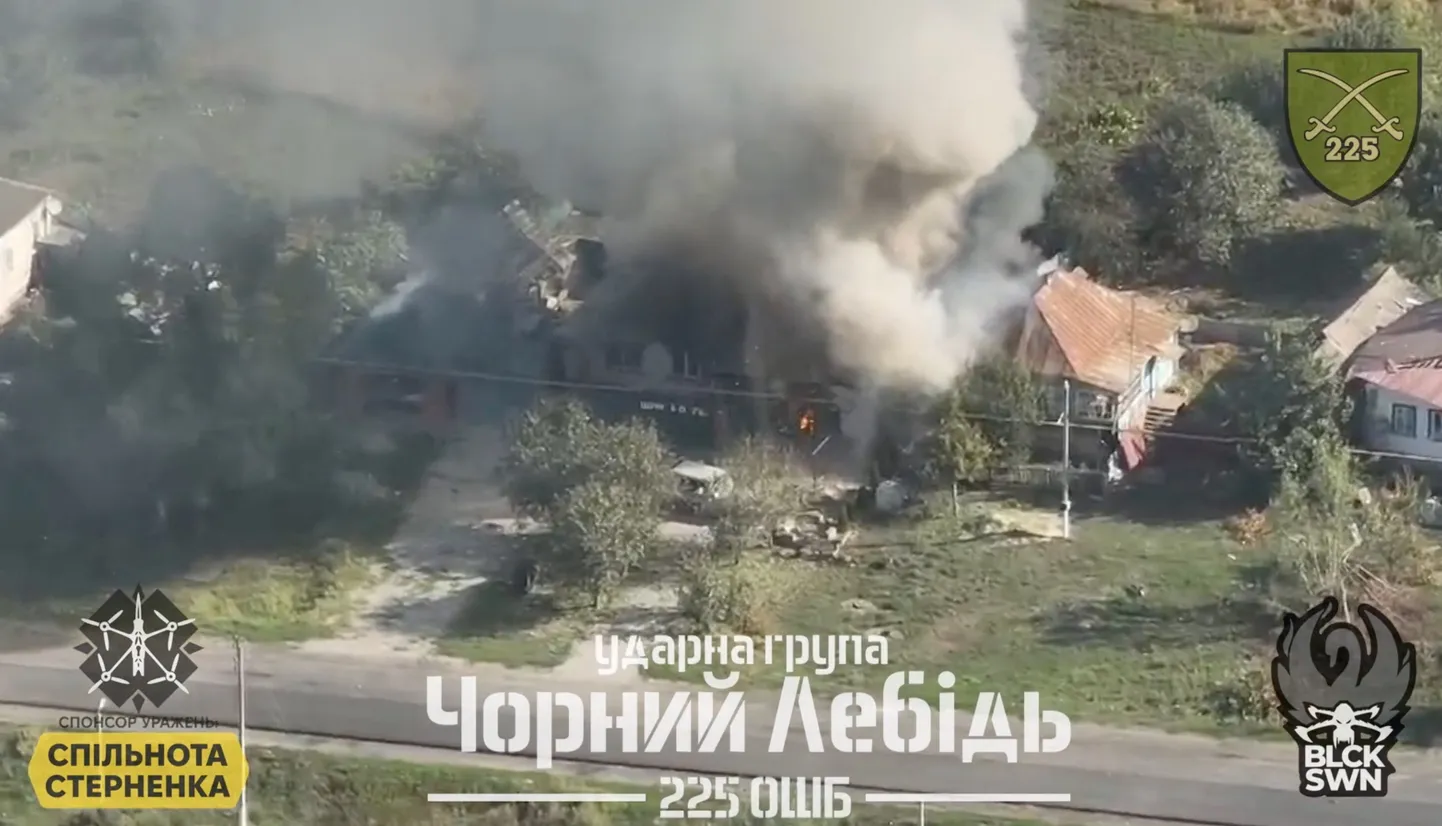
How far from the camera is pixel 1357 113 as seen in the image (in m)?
2.99

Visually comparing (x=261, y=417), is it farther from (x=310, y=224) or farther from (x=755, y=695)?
(x=755, y=695)

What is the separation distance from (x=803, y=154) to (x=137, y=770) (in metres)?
1.43

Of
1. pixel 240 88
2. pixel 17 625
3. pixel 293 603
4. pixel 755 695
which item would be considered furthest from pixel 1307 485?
pixel 17 625

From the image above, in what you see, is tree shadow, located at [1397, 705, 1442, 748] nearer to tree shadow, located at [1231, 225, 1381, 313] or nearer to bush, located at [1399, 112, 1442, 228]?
tree shadow, located at [1231, 225, 1381, 313]

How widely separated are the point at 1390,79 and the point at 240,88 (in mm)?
1820

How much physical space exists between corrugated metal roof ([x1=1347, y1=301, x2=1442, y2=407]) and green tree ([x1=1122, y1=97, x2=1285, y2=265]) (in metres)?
0.26

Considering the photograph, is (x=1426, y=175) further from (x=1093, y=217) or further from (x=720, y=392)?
(x=720, y=392)

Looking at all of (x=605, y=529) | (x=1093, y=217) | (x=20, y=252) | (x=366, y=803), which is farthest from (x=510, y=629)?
(x=1093, y=217)

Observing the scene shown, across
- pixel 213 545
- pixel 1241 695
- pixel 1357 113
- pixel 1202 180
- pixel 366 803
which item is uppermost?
pixel 1357 113

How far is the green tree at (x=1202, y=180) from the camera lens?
9.75 ft

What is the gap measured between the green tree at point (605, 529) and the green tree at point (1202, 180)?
91 centimetres

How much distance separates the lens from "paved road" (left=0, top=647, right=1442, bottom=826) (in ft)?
9.61

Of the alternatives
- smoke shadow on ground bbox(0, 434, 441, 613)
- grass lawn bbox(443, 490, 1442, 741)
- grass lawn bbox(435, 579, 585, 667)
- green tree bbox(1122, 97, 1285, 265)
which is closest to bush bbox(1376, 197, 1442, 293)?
green tree bbox(1122, 97, 1285, 265)

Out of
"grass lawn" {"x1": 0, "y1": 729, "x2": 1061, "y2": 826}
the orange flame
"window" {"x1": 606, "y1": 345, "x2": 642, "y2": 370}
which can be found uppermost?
"window" {"x1": 606, "y1": 345, "x2": 642, "y2": 370}
